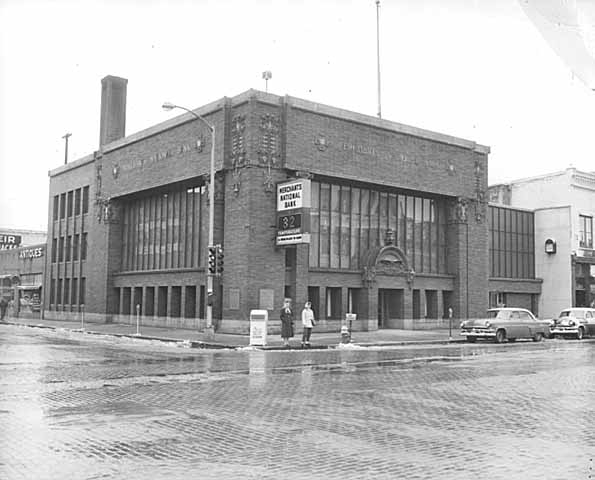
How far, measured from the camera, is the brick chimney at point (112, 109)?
48156 mm

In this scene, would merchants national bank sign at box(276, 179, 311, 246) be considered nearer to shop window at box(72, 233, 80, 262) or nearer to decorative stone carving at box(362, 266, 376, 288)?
decorative stone carving at box(362, 266, 376, 288)

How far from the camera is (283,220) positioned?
32062mm

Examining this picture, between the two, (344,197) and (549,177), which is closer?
(344,197)

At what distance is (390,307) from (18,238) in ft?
213

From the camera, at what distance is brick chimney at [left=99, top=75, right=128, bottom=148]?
48156mm

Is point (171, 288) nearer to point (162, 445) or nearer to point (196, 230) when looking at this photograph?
point (196, 230)

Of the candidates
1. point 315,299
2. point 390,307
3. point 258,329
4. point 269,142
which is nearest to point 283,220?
point 269,142

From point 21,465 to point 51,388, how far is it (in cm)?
661

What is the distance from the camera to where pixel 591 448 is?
27.7 ft

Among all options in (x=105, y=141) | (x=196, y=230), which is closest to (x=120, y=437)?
(x=196, y=230)

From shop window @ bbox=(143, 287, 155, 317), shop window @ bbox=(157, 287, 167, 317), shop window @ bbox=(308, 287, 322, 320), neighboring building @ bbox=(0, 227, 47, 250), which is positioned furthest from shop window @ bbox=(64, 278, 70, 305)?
neighboring building @ bbox=(0, 227, 47, 250)

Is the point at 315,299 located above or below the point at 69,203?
below

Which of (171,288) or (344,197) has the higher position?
(344,197)

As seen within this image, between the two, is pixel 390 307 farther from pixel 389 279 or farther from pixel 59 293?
pixel 59 293
